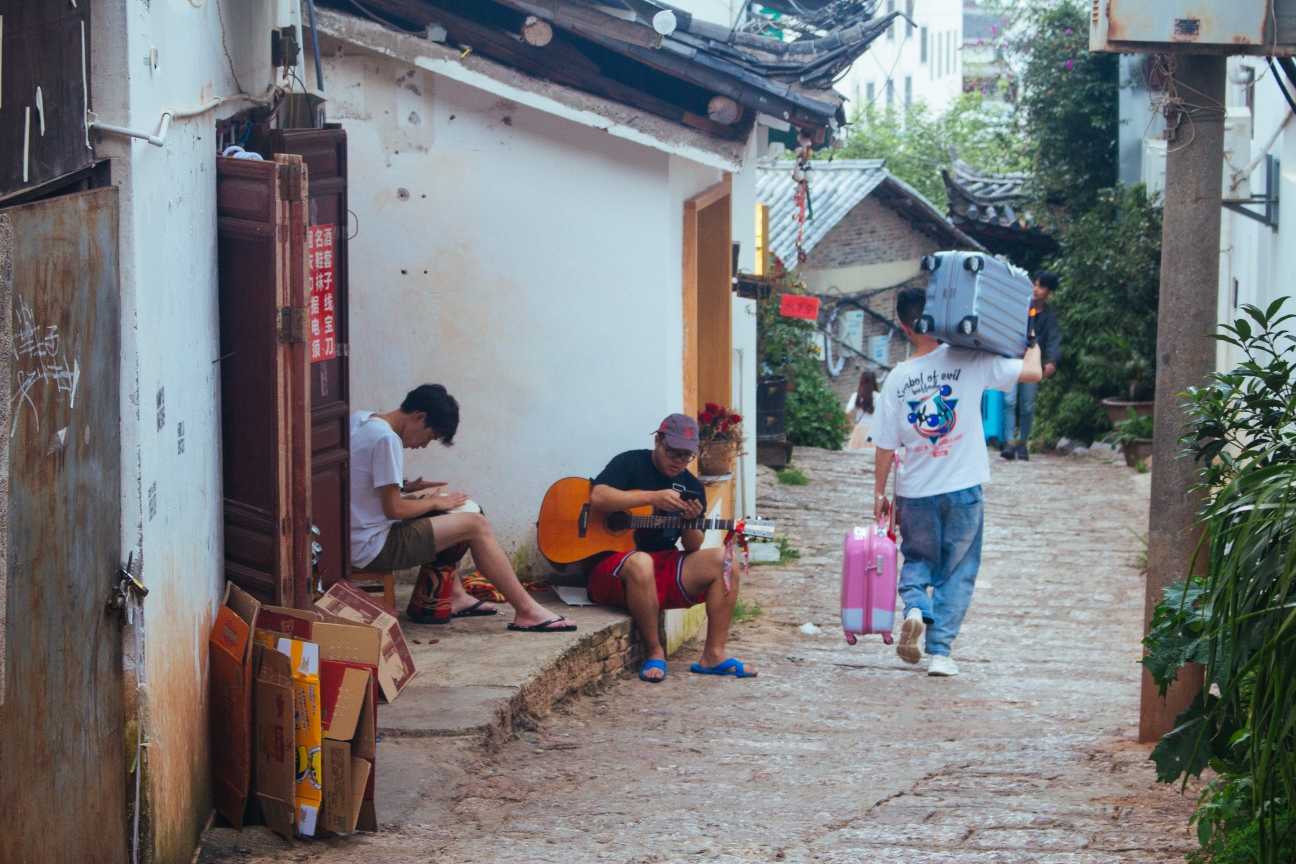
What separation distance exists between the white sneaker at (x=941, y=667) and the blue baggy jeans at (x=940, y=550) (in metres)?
0.25

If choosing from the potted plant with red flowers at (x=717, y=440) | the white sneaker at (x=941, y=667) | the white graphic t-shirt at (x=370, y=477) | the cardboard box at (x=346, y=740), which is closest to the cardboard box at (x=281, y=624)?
the cardboard box at (x=346, y=740)

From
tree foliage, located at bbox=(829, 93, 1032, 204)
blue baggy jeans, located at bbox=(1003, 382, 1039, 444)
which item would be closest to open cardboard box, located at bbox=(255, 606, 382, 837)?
blue baggy jeans, located at bbox=(1003, 382, 1039, 444)

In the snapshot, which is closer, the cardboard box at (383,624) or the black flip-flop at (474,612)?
the cardboard box at (383,624)

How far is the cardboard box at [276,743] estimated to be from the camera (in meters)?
3.72

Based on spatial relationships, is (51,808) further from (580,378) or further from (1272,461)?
(580,378)

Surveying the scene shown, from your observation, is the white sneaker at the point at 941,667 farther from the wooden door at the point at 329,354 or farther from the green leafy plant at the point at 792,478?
the green leafy plant at the point at 792,478

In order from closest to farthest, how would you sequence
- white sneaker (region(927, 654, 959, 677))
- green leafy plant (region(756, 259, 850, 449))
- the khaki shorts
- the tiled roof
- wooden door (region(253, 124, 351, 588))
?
wooden door (region(253, 124, 351, 588))
the khaki shorts
white sneaker (region(927, 654, 959, 677))
green leafy plant (region(756, 259, 850, 449))
the tiled roof

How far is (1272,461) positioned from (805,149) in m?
5.77

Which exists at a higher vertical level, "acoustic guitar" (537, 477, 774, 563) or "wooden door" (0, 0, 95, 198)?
"wooden door" (0, 0, 95, 198)

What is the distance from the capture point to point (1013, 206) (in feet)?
65.0

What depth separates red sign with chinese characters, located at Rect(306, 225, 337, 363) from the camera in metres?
5.37

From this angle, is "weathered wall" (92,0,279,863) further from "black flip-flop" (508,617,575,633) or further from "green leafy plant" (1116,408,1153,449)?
"green leafy plant" (1116,408,1153,449)

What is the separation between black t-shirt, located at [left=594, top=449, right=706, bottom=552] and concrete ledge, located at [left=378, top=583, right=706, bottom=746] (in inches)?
16.3

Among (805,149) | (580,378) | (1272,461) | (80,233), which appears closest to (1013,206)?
(805,149)
